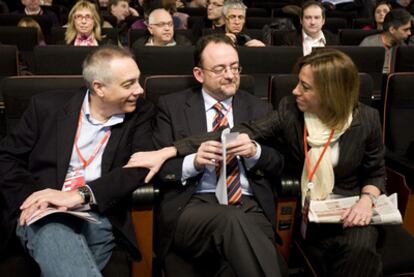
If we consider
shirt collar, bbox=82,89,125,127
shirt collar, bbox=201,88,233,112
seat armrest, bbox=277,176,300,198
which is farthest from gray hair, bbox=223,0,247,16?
seat armrest, bbox=277,176,300,198

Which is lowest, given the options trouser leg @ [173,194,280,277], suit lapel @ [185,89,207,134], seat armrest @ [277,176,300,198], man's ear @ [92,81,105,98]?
trouser leg @ [173,194,280,277]

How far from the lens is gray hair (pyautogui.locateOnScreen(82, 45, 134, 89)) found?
1602mm

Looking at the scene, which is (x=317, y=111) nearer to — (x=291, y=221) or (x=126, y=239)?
(x=291, y=221)

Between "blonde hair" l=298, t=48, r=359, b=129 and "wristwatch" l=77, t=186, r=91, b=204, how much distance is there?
0.86 m

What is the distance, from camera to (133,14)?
5293 mm

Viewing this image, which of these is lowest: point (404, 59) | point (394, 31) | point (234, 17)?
point (404, 59)

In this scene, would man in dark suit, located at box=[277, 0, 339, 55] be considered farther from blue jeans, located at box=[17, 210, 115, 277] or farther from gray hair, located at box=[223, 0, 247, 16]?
blue jeans, located at box=[17, 210, 115, 277]

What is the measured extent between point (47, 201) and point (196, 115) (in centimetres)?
66

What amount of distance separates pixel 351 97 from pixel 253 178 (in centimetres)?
46

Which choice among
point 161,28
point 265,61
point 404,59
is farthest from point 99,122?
point 404,59

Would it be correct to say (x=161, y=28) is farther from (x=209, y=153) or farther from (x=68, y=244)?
(x=68, y=244)

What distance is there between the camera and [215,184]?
67.4 inches

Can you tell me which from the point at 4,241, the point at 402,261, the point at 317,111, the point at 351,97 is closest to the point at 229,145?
the point at 317,111

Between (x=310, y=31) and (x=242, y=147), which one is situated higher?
(x=310, y=31)
